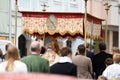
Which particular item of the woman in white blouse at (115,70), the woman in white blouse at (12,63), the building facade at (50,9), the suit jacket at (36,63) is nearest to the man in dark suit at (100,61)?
the woman in white blouse at (115,70)

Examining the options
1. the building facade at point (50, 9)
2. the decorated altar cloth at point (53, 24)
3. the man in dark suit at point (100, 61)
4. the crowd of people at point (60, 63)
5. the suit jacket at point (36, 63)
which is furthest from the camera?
the building facade at point (50, 9)

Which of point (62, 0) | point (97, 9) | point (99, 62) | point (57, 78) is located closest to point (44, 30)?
point (99, 62)

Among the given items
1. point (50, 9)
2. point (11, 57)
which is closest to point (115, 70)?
point (11, 57)

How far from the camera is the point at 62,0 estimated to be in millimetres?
45688

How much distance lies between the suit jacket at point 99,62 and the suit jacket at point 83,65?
149cm

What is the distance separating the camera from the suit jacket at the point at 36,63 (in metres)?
10.4

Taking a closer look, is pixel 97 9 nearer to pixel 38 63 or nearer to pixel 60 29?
pixel 60 29

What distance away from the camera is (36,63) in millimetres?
10406

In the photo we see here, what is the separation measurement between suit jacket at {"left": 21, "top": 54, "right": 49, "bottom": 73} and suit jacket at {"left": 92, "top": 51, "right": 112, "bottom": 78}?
4603 mm

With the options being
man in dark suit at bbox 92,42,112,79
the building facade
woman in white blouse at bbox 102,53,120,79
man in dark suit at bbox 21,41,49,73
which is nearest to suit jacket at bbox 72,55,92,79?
woman in white blouse at bbox 102,53,120,79

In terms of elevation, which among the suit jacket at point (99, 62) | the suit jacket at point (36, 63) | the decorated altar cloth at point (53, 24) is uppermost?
the decorated altar cloth at point (53, 24)

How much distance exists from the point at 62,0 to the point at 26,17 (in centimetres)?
2405

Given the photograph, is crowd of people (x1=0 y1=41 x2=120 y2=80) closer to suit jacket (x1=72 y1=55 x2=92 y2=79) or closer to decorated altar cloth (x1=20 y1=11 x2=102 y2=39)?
suit jacket (x1=72 y1=55 x2=92 y2=79)

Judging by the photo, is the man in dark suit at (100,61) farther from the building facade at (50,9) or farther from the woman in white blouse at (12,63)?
the building facade at (50,9)
